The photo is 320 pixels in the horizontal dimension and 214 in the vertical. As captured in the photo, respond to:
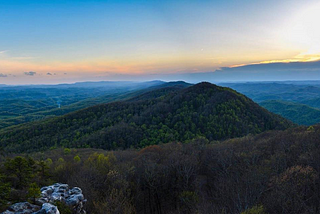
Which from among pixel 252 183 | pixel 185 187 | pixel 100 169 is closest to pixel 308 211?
pixel 252 183

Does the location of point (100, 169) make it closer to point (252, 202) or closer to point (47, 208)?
point (47, 208)

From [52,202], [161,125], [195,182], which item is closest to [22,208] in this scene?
[52,202]

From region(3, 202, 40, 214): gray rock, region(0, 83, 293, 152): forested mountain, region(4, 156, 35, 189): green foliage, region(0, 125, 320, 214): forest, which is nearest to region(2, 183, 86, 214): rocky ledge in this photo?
region(3, 202, 40, 214): gray rock

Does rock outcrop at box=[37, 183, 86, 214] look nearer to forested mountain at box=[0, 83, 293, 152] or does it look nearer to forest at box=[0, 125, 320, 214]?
forest at box=[0, 125, 320, 214]

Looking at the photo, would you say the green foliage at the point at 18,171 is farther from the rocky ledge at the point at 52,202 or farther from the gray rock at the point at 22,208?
the gray rock at the point at 22,208

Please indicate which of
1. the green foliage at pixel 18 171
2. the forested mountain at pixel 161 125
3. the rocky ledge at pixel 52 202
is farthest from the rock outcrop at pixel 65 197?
the forested mountain at pixel 161 125
